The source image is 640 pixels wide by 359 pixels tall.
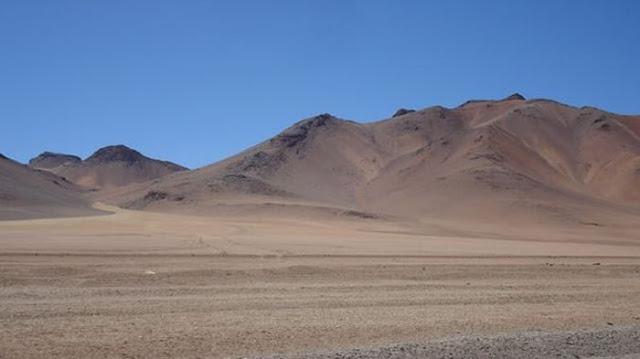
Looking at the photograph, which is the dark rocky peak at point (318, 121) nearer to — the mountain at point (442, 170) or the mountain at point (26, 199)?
the mountain at point (442, 170)

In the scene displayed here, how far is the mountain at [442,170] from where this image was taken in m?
103

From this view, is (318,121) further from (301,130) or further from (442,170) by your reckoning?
(442,170)

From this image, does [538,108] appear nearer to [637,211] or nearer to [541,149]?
[541,149]

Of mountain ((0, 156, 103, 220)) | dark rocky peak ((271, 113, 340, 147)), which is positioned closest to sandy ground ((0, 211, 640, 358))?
mountain ((0, 156, 103, 220))

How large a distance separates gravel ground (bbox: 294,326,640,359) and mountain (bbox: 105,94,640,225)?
3282 inches

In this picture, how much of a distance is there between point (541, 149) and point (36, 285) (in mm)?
126035

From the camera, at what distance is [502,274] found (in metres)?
26.0

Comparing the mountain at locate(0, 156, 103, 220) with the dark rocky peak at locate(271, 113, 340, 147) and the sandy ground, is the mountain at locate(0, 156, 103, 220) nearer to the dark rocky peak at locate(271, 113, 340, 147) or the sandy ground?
the dark rocky peak at locate(271, 113, 340, 147)

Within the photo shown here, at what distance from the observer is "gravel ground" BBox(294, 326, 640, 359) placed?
10567mm

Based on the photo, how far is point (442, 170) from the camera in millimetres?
121000

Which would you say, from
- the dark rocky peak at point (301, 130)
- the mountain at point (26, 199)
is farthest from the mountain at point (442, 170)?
the mountain at point (26, 199)

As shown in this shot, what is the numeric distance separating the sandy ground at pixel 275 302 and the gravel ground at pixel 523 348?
38 centimetres

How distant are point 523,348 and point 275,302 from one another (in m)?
6.99

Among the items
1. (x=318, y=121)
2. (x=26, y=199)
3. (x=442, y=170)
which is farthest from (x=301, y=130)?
(x=26, y=199)
